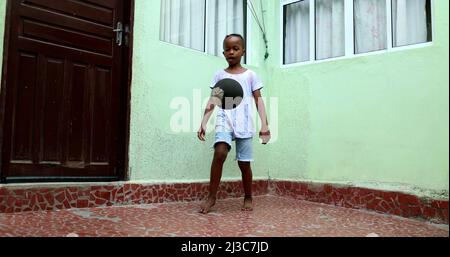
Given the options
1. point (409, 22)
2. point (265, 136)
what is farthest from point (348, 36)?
point (265, 136)

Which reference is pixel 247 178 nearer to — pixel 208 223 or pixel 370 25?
pixel 208 223

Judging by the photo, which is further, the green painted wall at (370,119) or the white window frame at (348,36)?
the white window frame at (348,36)

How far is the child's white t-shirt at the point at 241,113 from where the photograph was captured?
3.42m

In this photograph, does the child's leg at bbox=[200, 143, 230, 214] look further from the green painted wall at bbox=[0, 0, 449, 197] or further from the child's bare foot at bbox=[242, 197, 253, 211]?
the green painted wall at bbox=[0, 0, 449, 197]

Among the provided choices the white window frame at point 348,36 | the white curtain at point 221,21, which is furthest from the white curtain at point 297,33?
the white curtain at point 221,21

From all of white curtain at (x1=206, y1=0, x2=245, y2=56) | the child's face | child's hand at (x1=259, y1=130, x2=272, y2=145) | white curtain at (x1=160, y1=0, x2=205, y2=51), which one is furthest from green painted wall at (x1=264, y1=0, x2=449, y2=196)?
the child's face

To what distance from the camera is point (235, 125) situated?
3.44 metres

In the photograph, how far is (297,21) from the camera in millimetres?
4602

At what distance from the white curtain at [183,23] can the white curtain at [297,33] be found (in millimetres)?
1023

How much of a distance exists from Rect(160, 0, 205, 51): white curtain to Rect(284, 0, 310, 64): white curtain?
1023 millimetres

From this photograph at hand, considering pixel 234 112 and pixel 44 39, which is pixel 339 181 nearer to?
pixel 234 112

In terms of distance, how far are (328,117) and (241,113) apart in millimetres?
1083

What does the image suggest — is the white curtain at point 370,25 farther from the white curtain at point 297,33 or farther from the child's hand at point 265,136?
the child's hand at point 265,136

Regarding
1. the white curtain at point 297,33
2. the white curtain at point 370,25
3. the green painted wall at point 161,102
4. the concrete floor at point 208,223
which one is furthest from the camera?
the white curtain at point 297,33
